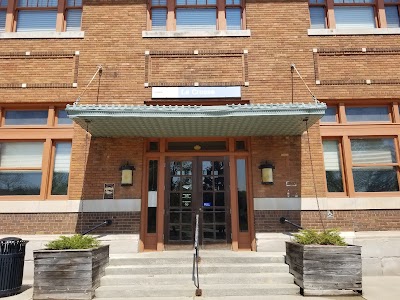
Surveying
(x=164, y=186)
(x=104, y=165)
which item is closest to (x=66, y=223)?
(x=104, y=165)

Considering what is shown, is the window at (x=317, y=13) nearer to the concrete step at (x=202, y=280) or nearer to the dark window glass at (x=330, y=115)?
the dark window glass at (x=330, y=115)

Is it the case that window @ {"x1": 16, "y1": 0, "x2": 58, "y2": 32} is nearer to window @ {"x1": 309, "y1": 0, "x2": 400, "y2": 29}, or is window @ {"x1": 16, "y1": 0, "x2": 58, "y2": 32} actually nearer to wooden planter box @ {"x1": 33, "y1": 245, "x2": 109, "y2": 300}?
wooden planter box @ {"x1": 33, "y1": 245, "x2": 109, "y2": 300}

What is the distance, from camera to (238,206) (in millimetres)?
8688

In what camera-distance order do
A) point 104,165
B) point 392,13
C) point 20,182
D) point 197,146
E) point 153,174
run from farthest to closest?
point 392,13, point 197,146, point 153,174, point 20,182, point 104,165

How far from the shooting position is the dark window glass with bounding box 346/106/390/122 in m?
9.09

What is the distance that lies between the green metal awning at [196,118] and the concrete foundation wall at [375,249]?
2780 mm

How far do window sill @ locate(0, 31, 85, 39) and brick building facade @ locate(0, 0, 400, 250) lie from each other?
40mm

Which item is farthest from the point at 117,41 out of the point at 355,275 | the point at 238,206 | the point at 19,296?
the point at 355,275

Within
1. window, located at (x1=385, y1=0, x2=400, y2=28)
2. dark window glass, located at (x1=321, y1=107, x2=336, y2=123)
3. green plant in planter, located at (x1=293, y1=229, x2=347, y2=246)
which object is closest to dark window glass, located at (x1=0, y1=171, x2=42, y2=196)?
green plant in planter, located at (x1=293, y1=229, x2=347, y2=246)

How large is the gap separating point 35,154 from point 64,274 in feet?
13.1

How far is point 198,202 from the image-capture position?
28.7 ft

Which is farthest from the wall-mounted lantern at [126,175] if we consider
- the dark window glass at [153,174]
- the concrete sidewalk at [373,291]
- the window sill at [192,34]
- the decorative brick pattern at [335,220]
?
the window sill at [192,34]

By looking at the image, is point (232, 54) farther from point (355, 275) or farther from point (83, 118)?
point (355, 275)

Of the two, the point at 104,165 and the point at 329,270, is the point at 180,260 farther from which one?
the point at 104,165
